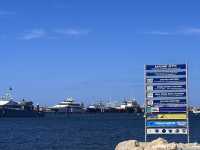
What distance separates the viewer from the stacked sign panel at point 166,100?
3531 cm

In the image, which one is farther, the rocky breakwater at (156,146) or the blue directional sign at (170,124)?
the blue directional sign at (170,124)

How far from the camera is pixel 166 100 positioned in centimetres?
3572

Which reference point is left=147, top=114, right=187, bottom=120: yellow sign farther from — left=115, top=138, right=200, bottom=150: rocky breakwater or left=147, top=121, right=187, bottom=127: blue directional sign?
left=115, top=138, right=200, bottom=150: rocky breakwater

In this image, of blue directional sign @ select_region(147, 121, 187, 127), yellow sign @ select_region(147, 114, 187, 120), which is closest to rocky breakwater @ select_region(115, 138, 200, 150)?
blue directional sign @ select_region(147, 121, 187, 127)

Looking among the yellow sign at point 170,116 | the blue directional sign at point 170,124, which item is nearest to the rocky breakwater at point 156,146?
the blue directional sign at point 170,124

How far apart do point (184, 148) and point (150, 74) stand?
4.92 meters

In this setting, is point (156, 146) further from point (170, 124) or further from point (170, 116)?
point (170, 116)

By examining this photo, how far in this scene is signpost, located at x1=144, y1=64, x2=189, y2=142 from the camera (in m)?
35.3

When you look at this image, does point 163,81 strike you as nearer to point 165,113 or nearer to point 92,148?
point 165,113

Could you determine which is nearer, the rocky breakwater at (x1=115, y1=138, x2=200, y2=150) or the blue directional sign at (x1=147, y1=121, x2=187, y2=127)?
the rocky breakwater at (x1=115, y1=138, x2=200, y2=150)

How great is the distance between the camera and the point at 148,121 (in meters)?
36.7

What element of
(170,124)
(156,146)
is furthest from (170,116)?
(156,146)

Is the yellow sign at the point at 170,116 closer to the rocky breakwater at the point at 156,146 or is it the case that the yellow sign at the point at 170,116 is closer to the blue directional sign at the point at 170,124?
the blue directional sign at the point at 170,124

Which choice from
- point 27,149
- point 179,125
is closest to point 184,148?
point 179,125
